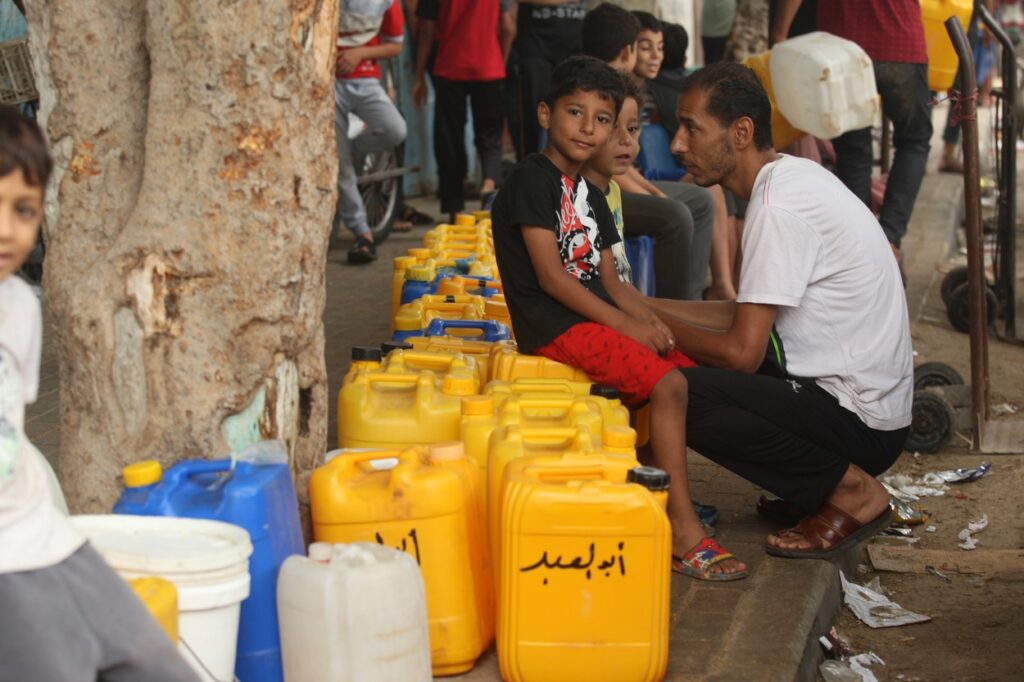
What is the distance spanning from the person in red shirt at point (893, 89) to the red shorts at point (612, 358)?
3.96m

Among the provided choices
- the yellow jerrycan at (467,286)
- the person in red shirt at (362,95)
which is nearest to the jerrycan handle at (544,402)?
the yellow jerrycan at (467,286)

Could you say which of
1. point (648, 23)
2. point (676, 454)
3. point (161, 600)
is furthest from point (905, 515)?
point (648, 23)

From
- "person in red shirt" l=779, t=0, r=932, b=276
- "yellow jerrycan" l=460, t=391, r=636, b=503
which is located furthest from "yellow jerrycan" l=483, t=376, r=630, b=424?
"person in red shirt" l=779, t=0, r=932, b=276

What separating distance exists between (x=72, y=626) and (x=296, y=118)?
1474mm

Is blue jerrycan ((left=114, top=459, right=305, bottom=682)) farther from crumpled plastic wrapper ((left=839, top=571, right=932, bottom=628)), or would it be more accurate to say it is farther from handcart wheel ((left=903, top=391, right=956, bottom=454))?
handcart wheel ((left=903, top=391, right=956, bottom=454))

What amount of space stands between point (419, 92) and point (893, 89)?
12.1 feet

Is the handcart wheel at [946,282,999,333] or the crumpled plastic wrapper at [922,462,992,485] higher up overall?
the handcart wheel at [946,282,999,333]

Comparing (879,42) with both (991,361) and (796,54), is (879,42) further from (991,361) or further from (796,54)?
(991,361)

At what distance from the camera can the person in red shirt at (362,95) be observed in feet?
28.7

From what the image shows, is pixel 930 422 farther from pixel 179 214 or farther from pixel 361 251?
pixel 361 251

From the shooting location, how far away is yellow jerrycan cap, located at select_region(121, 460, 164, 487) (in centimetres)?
310

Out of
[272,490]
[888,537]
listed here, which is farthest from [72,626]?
[888,537]

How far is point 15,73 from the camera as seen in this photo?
7625 millimetres

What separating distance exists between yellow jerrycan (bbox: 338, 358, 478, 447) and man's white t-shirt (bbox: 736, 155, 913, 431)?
1.05m
